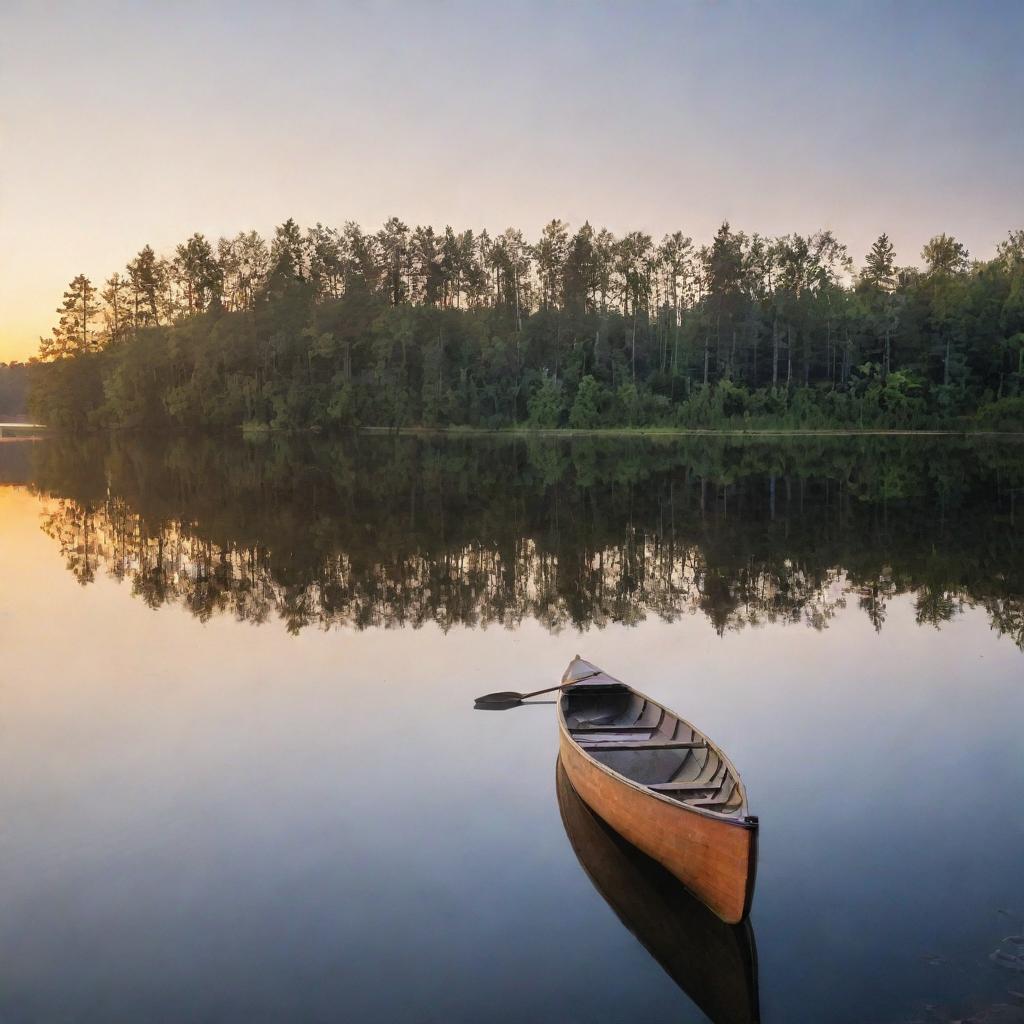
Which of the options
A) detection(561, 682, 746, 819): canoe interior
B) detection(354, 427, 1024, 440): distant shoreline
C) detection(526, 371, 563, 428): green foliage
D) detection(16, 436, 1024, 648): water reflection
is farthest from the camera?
detection(526, 371, 563, 428): green foliage

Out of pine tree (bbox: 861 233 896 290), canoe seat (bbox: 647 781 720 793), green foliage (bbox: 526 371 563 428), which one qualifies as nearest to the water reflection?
canoe seat (bbox: 647 781 720 793)

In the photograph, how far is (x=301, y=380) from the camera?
9050cm

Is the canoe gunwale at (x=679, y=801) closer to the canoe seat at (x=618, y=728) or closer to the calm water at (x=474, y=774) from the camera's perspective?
the canoe seat at (x=618, y=728)

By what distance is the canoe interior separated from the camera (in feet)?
25.5

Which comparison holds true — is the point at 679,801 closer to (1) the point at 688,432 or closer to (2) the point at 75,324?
(1) the point at 688,432

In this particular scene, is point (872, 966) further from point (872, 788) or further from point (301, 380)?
point (301, 380)

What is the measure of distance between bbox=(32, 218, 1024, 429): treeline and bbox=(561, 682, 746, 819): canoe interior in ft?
233

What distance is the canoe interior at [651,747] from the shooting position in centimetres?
777

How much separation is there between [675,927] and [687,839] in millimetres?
869

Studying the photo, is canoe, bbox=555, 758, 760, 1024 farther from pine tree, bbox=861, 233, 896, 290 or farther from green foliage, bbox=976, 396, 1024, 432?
pine tree, bbox=861, 233, 896, 290

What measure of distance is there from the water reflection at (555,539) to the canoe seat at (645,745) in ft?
25.9

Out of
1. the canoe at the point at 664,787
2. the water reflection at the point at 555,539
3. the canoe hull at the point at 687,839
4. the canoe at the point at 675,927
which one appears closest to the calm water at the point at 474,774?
the canoe at the point at 675,927

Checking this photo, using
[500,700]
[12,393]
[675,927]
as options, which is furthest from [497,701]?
[12,393]

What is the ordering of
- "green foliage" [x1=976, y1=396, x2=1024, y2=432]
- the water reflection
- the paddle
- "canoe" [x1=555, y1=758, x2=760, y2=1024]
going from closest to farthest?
"canoe" [x1=555, y1=758, x2=760, y2=1024] < the paddle < the water reflection < "green foliage" [x1=976, y1=396, x2=1024, y2=432]
